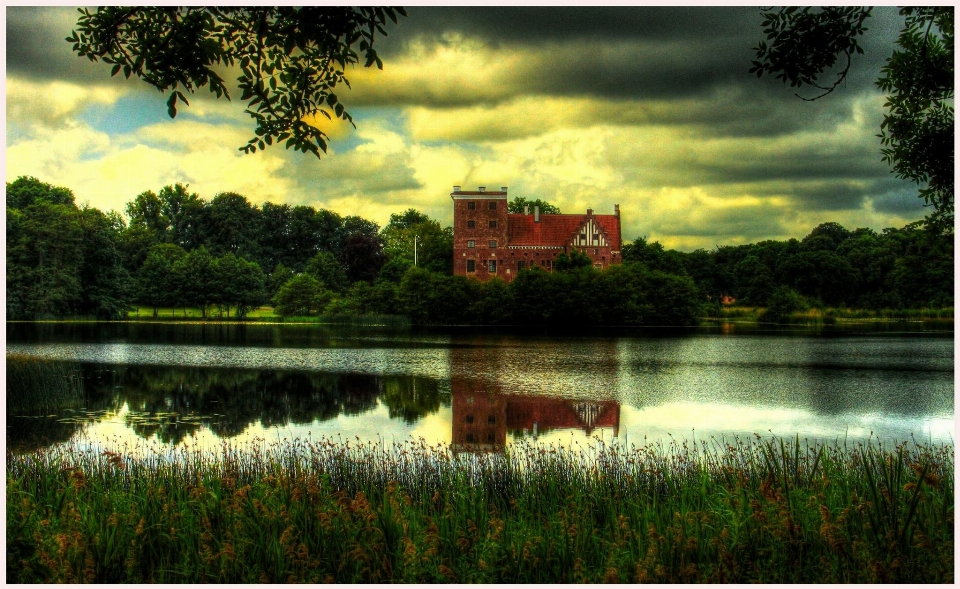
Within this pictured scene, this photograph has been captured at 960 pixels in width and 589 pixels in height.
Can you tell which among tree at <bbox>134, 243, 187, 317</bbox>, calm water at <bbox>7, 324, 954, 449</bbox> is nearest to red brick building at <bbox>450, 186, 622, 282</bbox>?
tree at <bbox>134, 243, 187, 317</bbox>

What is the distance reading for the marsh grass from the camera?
13.9 metres

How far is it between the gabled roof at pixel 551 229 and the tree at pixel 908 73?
5381 cm

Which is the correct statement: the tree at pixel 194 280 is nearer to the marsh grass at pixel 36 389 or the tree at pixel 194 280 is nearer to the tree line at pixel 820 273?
the tree line at pixel 820 273

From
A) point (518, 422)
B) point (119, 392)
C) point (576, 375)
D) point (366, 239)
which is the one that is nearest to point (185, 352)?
point (119, 392)

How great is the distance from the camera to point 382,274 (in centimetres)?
6272

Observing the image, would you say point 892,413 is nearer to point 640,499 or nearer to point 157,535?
point 640,499

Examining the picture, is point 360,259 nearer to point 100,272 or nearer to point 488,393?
point 100,272

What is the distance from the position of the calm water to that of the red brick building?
29.7m

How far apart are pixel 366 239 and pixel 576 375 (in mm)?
55537

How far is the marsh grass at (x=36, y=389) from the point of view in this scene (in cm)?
1388

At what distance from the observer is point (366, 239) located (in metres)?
74.2

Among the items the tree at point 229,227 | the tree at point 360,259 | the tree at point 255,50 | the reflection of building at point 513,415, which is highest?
the tree at point 229,227

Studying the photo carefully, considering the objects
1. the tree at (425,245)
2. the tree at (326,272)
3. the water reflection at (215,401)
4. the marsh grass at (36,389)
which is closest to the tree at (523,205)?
the tree at (425,245)

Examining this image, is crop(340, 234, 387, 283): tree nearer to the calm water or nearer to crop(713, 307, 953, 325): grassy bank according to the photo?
crop(713, 307, 953, 325): grassy bank
